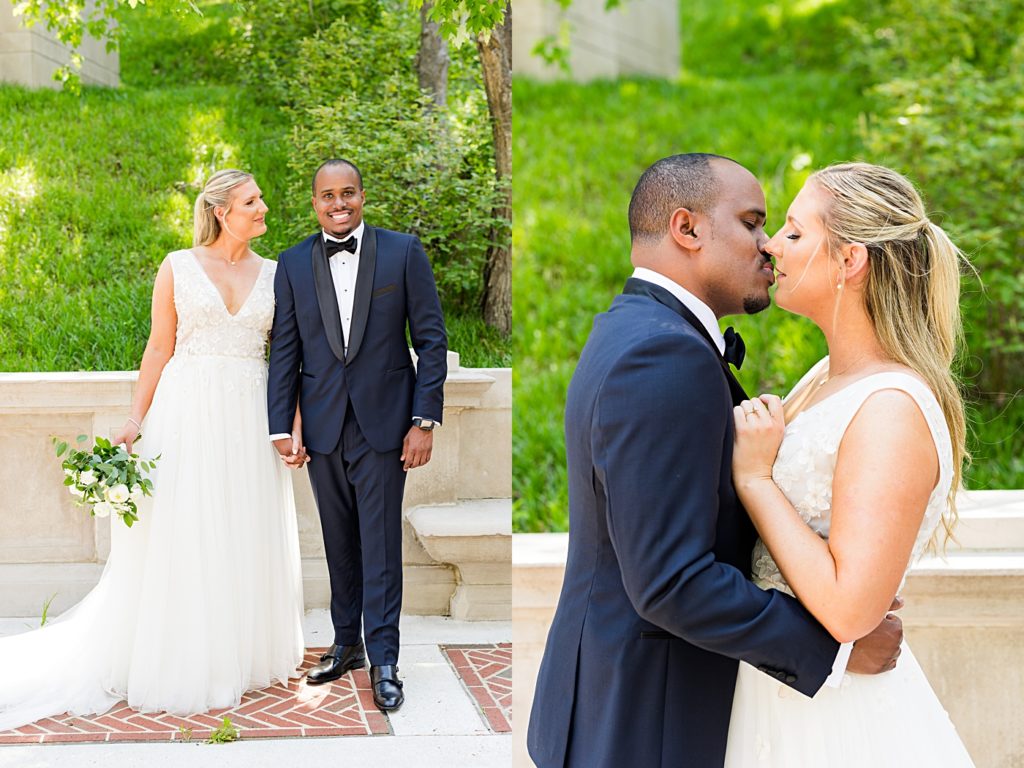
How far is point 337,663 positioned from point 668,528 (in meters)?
2.07

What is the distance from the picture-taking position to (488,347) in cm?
318

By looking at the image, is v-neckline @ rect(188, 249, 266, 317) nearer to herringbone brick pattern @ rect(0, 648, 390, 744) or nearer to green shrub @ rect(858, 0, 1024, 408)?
herringbone brick pattern @ rect(0, 648, 390, 744)

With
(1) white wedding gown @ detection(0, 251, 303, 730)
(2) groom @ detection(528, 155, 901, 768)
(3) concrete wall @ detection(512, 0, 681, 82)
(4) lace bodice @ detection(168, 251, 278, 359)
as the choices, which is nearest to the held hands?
(1) white wedding gown @ detection(0, 251, 303, 730)

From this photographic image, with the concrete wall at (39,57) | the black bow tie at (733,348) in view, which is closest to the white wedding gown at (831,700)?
the black bow tie at (733,348)

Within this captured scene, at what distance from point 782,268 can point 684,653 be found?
0.61 metres

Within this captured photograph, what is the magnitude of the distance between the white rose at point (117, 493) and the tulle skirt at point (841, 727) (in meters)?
1.97

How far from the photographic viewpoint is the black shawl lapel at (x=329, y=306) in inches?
118

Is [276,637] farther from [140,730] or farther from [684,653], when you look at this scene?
[684,653]

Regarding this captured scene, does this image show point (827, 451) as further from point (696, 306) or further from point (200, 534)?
point (200, 534)

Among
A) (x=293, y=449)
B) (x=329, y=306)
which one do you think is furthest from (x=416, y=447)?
(x=329, y=306)

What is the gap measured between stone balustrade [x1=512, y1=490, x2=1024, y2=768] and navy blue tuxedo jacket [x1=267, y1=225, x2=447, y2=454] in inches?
27.2

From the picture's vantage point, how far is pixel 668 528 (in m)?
1.30

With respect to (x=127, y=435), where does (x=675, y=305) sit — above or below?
above

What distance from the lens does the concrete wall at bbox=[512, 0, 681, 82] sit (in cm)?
721
